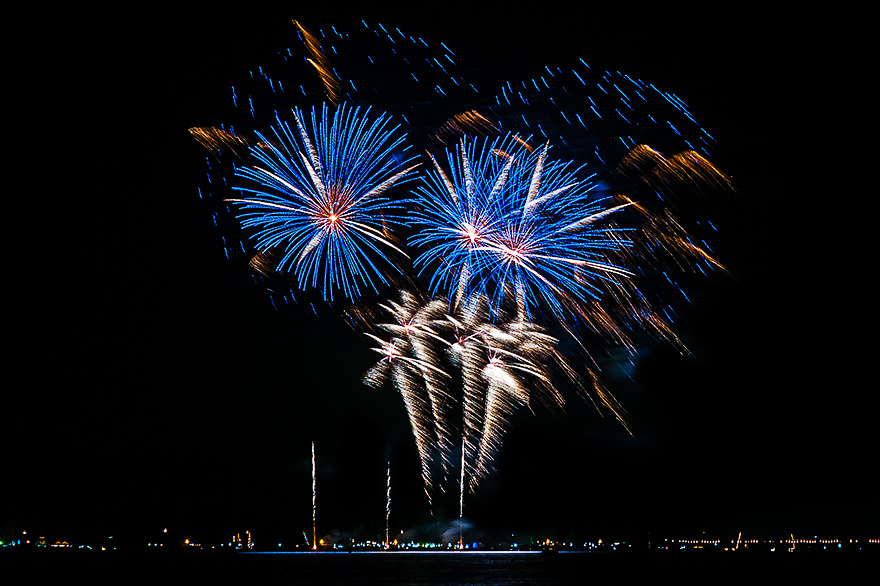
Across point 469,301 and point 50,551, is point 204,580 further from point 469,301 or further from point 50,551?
point 50,551

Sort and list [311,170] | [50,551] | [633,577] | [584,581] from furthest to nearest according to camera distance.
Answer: [50,551], [633,577], [584,581], [311,170]

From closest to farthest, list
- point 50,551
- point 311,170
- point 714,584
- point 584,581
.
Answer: point 311,170
point 714,584
point 584,581
point 50,551

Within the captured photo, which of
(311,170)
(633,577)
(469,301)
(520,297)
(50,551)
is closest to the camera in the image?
(311,170)

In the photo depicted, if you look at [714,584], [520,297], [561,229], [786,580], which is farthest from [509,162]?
[786,580]

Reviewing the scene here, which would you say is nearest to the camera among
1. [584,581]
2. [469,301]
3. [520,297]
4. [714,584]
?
[520,297]

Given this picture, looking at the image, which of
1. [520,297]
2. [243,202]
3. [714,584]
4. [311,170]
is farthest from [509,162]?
[714,584]

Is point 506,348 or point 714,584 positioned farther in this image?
point 714,584

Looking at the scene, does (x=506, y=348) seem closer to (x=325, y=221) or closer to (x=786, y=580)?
(x=325, y=221)

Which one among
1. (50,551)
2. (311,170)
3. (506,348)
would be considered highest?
(311,170)

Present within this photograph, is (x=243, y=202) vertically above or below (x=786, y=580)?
above
